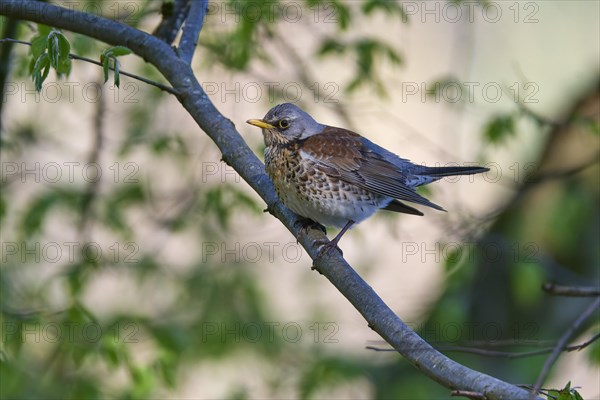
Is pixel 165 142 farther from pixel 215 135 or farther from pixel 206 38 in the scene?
pixel 215 135

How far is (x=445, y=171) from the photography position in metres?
6.02

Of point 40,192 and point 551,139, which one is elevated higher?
point 551,139

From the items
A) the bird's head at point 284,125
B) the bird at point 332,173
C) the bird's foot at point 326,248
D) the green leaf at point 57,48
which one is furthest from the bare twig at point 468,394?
the bird's head at point 284,125

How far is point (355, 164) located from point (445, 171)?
2.36ft

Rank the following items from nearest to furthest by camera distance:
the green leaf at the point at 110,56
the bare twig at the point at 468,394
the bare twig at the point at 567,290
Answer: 1. the bare twig at the point at 567,290
2. the bare twig at the point at 468,394
3. the green leaf at the point at 110,56

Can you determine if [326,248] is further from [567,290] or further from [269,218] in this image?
[269,218]

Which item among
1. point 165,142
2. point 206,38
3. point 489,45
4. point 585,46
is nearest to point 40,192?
point 165,142

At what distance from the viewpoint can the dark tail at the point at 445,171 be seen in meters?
5.78

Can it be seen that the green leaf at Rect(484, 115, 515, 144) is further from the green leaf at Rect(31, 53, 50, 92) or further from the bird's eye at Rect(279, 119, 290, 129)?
the green leaf at Rect(31, 53, 50, 92)

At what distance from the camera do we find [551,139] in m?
9.75

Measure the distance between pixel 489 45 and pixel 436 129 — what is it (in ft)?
5.11

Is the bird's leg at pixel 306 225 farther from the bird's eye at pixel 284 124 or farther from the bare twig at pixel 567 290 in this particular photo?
the bare twig at pixel 567 290

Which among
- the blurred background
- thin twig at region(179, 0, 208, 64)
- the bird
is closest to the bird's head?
the bird

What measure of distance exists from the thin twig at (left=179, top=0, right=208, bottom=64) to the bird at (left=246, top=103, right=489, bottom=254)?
922mm
